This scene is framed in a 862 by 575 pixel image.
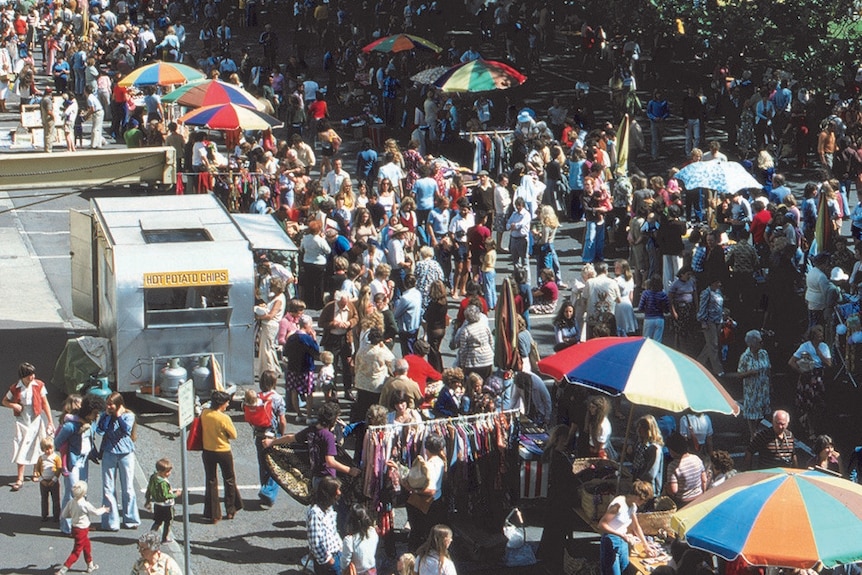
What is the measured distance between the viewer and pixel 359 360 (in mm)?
17594

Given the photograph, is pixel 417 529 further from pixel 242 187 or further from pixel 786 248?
pixel 242 187

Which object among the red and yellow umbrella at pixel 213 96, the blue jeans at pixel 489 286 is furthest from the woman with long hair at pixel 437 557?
the red and yellow umbrella at pixel 213 96

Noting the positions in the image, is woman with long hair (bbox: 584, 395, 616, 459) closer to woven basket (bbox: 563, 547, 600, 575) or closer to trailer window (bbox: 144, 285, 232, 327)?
woven basket (bbox: 563, 547, 600, 575)

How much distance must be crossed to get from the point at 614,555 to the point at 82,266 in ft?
32.7

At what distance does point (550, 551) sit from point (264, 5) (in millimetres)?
37876

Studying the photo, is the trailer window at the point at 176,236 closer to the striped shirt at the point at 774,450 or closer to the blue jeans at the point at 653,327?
the blue jeans at the point at 653,327

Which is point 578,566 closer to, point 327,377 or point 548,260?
point 327,377

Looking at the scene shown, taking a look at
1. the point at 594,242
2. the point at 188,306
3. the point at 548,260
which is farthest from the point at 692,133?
the point at 188,306

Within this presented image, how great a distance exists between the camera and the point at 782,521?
11.5 metres

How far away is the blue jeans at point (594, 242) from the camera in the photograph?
80.3ft

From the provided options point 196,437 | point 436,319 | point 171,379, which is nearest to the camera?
point 196,437

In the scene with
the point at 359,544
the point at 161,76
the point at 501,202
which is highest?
the point at 161,76

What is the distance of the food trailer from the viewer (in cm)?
1852

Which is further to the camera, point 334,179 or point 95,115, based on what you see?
point 95,115
